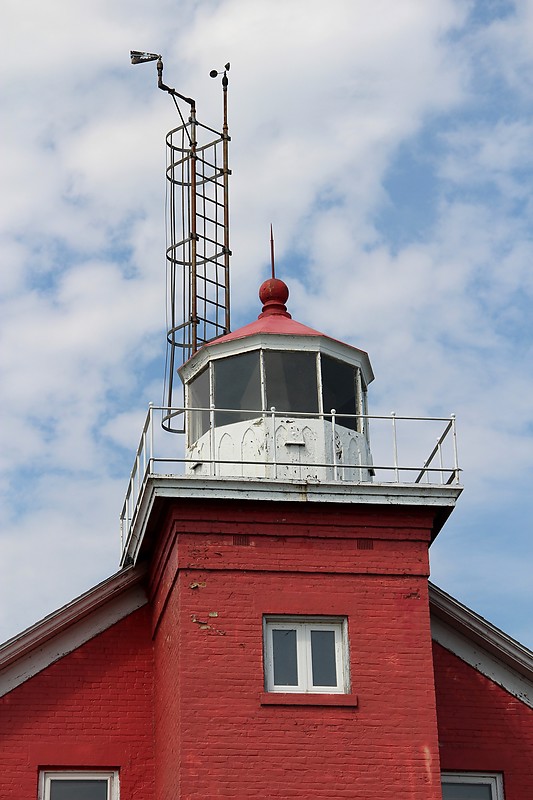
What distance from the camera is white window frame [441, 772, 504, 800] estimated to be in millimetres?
18406

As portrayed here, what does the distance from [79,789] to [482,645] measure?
18.5 ft

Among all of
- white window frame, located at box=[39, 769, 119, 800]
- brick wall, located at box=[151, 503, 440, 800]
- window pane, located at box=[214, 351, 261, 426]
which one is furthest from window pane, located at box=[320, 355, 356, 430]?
white window frame, located at box=[39, 769, 119, 800]

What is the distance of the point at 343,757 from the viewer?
1588 centimetres

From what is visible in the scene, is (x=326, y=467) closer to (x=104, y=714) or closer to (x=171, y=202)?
(x=104, y=714)

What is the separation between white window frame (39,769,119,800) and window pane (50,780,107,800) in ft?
0.12

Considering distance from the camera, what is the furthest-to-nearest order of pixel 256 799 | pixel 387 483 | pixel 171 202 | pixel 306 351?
pixel 171 202
pixel 306 351
pixel 387 483
pixel 256 799

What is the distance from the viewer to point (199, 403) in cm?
1894

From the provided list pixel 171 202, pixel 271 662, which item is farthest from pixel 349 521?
pixel 171 202

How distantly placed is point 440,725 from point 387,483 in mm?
3682

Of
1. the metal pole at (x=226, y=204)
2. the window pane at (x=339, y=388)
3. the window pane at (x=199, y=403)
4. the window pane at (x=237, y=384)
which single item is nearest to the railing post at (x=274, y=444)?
the window pane at (x=237, y=384)

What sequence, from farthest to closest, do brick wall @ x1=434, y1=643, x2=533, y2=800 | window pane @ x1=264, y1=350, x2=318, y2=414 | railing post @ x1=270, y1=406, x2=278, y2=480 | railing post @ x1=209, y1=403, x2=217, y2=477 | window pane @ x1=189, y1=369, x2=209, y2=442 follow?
window pane @ x1=189, y1=369, x2=209, y2=442, brick wall @ x1=434, y1=643, x2=533, y2=800, window pane @ x1=264, y1=350, x2=318, y2=414, railing post @ x1=209, y1=403, x2=217, y2=477, railing post @ x1=270, y1=406, x2=278, y2=480

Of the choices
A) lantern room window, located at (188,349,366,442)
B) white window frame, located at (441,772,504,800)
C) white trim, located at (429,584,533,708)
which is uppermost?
lantern room window, located at (188,349,366,442)

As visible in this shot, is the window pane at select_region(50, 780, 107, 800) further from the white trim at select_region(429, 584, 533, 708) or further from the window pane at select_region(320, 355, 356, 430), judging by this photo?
the window pane at select_region(320, 355, 356, 430)

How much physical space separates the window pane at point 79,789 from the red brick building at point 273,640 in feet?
0.07
